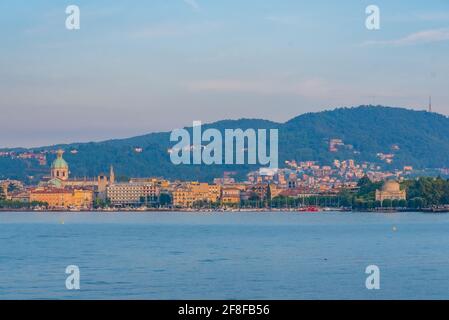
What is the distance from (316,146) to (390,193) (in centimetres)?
6045

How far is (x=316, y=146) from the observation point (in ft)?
472

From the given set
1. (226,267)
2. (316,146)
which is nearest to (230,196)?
(316,146)

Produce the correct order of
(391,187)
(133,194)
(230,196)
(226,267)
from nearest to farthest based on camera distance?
(226,267), (391,187), (230,196), (133,194)

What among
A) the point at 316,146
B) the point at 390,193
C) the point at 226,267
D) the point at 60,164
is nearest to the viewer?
the point at 226,267

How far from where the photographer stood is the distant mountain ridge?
407ft

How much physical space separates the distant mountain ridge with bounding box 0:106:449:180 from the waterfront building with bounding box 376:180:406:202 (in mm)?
33998

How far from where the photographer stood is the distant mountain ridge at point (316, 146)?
12406cm

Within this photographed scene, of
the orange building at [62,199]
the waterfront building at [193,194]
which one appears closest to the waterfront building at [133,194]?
the orange building at [62,199]

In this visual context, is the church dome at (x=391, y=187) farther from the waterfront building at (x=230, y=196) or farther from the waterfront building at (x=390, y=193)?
the waterfront building at (x=230, y=196)

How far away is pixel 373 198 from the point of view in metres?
85.6

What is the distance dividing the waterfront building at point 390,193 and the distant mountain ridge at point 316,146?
3400 centimetres

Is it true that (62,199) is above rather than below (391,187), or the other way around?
below

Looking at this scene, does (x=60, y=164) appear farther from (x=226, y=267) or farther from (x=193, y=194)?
(x=226, y=267)
